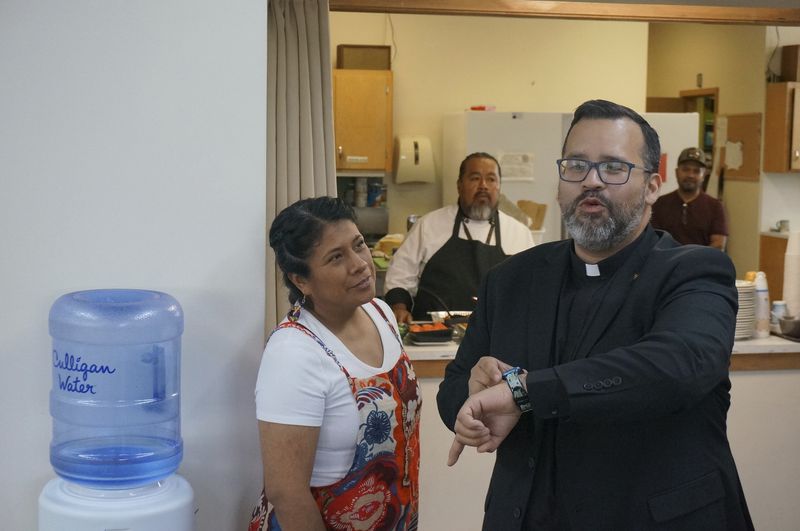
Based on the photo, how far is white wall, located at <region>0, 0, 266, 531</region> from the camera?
235 cm

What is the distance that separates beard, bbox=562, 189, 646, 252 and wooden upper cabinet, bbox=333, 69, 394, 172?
5.44m

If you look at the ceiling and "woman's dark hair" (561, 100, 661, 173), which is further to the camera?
the ceiling

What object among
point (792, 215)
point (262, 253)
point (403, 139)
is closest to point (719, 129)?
point (792, 215)

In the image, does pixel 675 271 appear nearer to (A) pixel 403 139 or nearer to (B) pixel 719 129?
(A) pixel 403 139

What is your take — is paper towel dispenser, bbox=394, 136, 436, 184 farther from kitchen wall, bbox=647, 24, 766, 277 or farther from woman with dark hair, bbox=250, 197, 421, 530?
woman with dark hair, bbox=250, 197, 421, 530

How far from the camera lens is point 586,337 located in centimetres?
179

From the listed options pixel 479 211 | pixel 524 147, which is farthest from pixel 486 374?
pixel 524 147

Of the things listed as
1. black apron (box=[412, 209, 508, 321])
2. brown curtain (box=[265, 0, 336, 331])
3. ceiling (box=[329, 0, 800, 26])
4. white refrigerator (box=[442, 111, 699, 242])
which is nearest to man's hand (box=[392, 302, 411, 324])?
black apron (box=[412, 209, 508, 321])

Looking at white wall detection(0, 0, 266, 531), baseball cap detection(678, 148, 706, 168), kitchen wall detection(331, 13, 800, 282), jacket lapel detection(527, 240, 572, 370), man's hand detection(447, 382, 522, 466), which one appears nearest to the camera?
man's hand detection(447, 382, 522, 466)

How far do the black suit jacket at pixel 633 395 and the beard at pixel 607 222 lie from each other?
0.20ft

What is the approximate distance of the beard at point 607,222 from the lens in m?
1.77

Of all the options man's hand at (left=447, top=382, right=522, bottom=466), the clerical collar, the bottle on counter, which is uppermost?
the clerical collar

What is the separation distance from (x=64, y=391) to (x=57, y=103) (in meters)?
0.70

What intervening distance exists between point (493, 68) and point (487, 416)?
637cm
